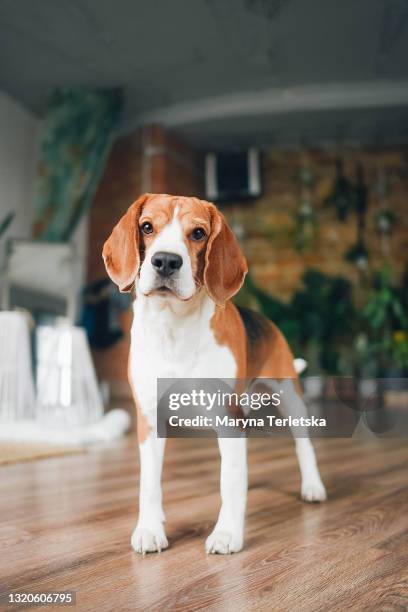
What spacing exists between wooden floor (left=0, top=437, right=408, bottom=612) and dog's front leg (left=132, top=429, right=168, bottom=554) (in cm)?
3

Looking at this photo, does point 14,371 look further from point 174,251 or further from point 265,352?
point 174,251

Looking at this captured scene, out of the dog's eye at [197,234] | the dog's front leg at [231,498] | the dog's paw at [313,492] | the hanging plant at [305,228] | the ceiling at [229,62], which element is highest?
the ceiling at [229,62]

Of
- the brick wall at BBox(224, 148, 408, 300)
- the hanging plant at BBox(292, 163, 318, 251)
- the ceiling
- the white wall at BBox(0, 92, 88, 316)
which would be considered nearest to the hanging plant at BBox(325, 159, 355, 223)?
the brick wall at BBox(224, 148, 408, 300)

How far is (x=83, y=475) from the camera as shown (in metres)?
2.02

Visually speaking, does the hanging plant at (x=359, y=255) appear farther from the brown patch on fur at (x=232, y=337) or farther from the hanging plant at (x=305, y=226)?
the brown patch on fur at (x=232, y=337)

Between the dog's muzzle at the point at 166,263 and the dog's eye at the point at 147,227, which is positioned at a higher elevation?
the dog's eye at the point at 147,227

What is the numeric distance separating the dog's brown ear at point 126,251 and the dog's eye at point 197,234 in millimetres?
120

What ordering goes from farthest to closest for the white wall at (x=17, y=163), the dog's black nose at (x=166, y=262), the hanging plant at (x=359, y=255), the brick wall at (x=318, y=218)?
the brick wall at (x=318, y=218), the hanging plant at (x=359, y=255), the white wall at (x=17, y=163), the dog's black nose at (x=166, y=262)

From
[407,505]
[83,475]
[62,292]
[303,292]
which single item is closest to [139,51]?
[62,292]

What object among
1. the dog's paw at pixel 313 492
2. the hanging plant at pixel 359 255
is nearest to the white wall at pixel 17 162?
the hanging plant at pixel 359 255

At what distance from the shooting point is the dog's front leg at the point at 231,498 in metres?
1.13

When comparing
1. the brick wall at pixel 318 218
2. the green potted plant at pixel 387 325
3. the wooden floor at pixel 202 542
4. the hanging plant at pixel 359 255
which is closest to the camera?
the wooden floor at pixel 202 542

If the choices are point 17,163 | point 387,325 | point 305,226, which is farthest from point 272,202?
point 17,163

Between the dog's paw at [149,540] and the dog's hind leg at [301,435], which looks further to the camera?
the dog's hind leg at [301,435]
